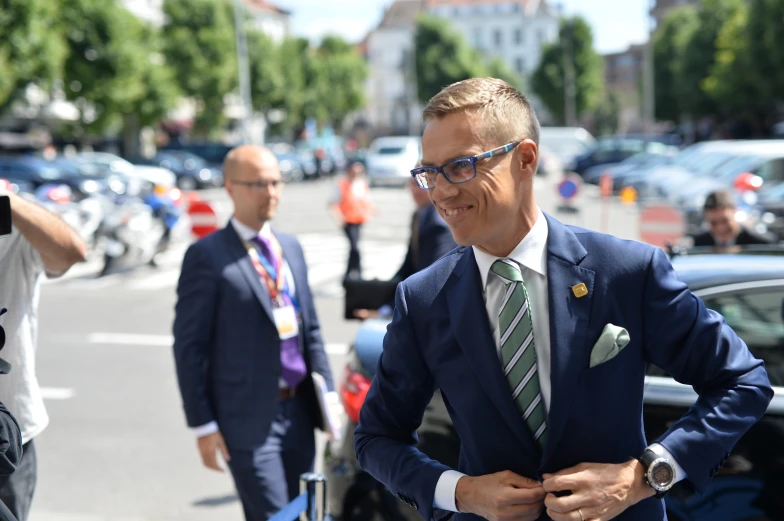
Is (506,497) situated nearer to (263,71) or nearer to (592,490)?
(592,490)

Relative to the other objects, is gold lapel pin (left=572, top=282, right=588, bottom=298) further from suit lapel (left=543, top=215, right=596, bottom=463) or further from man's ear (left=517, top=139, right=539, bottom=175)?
man's ear (left=517, top=139, right=539, bottom=175)

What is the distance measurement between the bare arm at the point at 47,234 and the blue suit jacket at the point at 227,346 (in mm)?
747

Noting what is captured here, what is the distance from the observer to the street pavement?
590 cm

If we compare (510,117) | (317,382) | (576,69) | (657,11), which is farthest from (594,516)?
(657,11)

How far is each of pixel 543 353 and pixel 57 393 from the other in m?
7.12

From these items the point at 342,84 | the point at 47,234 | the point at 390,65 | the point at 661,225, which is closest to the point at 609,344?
the point at 47,234

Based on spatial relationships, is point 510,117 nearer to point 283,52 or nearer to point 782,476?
point 782,476

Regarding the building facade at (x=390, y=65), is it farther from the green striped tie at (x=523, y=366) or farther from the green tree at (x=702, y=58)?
the green striped tie at (x=523, y=366)

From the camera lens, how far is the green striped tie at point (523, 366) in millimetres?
2037

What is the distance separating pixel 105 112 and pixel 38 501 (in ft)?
123

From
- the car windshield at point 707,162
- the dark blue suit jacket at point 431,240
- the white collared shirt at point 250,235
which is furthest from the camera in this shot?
the car windshield at point 707,162

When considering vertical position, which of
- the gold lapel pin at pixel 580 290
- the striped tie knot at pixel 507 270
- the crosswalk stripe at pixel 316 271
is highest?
the striped tie knot at pixel 507 270

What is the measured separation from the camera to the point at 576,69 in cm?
9219

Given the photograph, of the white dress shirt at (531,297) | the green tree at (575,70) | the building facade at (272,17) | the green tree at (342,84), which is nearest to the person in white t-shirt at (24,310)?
the white dress shirt at (531,297)
